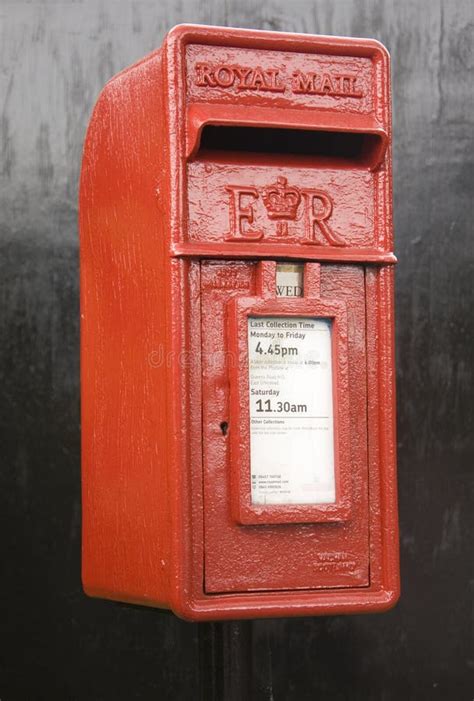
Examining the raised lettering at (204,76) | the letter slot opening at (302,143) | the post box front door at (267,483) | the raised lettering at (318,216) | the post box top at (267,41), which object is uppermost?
the post box top at (267,41)

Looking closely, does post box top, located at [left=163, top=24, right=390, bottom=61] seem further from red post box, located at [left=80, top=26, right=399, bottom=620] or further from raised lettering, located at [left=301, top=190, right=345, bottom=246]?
raised lettering, located at [left=301, top=190, right=345, bottom=246]

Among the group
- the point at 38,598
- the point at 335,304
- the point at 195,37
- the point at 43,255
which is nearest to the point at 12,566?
the point at 38,598

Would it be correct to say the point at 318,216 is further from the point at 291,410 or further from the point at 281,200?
the point at 291,410

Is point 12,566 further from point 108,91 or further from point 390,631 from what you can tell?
point 108,91

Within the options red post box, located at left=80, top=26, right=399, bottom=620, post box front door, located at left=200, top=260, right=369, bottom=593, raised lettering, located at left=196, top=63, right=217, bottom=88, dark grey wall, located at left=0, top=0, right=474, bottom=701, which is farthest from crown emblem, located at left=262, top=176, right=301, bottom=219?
dark grey wall, located at left=0, top=0, right=474, bottom=701

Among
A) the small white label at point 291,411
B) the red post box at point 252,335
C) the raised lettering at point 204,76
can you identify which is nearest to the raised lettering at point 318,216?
the red post box at point 252,335

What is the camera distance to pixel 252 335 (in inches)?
116

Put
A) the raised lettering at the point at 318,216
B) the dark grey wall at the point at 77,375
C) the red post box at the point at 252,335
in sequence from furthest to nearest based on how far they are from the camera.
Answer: the dark grey wall at the point at 77,375
the raised lettering at the point at 318,216
the red post box at the point at 252,335

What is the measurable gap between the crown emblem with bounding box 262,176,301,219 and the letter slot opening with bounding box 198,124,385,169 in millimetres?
77

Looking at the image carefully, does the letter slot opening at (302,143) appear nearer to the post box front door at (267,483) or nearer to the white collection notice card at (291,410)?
the post box front door at (267,483)

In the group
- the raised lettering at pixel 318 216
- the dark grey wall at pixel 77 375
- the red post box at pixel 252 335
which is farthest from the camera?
the dark grey wall at pixel 77 375

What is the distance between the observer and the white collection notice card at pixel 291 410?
2936 mm

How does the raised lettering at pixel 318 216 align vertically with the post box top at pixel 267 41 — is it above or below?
below

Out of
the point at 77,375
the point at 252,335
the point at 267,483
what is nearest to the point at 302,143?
the point at 252,335
